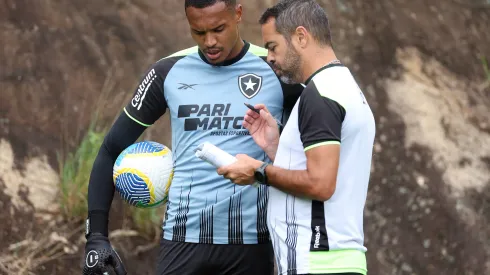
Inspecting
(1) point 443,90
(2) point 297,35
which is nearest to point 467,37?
(1) point 443,90

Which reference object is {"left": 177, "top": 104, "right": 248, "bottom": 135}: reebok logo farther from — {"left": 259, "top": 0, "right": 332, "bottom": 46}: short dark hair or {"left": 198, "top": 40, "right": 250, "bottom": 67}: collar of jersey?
{"left": 259, "top": 0, "right": 332, "bottom": 46}: short dark hair

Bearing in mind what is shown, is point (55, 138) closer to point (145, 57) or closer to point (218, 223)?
point (145, 57)

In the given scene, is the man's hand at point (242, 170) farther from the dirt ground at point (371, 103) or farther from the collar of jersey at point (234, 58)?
the dirt ground at point (371, 103)

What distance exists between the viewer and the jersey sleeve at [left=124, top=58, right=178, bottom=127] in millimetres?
4883

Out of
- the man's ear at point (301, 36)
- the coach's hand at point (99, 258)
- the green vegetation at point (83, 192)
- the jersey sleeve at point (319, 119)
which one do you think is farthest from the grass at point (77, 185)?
the jersey sleeve at point (319, 119)

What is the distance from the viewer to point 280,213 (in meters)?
4.14

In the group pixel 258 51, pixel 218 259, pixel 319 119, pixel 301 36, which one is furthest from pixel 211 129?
pixel 319 119

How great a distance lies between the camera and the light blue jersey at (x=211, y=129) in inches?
184

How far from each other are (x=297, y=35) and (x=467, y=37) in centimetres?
547

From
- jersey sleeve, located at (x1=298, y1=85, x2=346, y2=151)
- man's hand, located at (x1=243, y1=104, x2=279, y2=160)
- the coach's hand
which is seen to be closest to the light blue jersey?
man's hand, located at (x1=243, y1=104, x2=279, y2=160)

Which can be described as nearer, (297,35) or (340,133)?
(340,133)

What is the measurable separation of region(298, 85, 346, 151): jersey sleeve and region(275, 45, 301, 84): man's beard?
0.24m

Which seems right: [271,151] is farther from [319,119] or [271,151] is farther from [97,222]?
[97,222]

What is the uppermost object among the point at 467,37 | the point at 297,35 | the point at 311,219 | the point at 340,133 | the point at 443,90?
the point at 467,37
